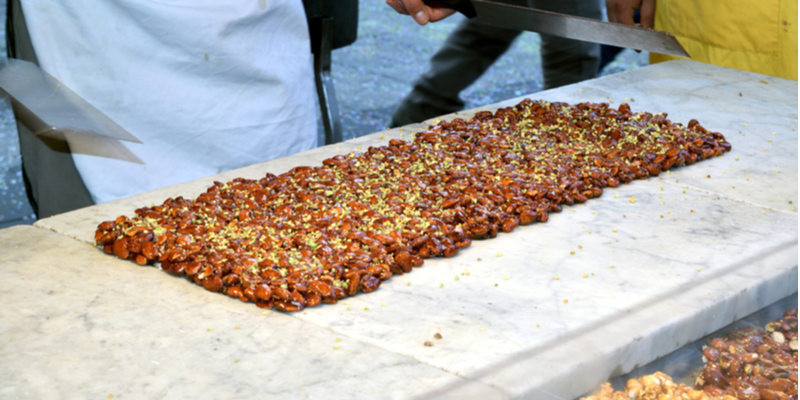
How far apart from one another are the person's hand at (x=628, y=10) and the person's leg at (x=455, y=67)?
1.93 ft

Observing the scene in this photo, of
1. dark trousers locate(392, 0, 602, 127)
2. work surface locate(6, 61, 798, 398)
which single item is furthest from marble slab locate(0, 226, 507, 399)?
dark trousers locate(392, 0, 602, 127)

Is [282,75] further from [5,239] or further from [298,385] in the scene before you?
[298,385]

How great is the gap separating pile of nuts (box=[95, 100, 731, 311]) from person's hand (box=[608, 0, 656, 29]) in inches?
19.2

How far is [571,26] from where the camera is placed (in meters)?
1.22

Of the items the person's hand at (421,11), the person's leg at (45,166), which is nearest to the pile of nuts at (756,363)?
the person's hand at (421,11)

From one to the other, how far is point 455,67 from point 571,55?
0.39 m

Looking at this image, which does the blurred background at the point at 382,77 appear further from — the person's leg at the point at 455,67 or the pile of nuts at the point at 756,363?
the pile of nuts at the point at 756,363

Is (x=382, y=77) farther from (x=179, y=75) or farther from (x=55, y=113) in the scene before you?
(x=55, y=113)

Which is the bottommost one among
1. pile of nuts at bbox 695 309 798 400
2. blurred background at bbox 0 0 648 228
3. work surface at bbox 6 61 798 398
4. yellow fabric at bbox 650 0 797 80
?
blurred background at bbox 0 0 648 228

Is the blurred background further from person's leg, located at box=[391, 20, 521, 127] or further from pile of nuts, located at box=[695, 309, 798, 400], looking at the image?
pile of nuts, located at box=[695, 309, 798, 400]

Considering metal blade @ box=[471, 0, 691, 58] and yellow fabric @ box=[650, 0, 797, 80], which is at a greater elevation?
metal blade @ box=[471, 0, 691, 58]

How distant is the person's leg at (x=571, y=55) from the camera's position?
2.26 metres

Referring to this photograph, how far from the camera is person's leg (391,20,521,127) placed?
2.40 metres

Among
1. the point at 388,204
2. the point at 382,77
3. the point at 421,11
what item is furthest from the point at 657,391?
the point at 382,77
